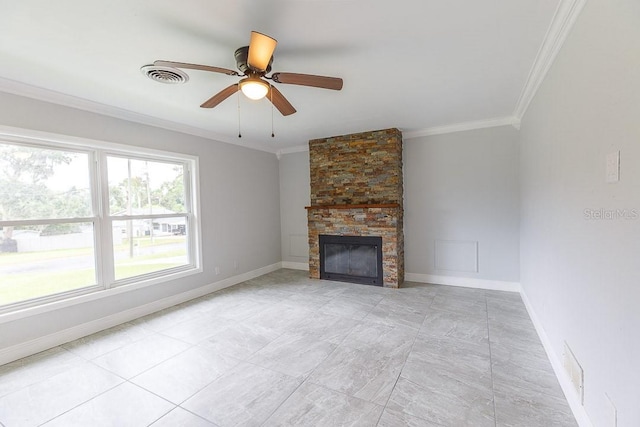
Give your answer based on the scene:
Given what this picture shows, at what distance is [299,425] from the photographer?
1712 mm

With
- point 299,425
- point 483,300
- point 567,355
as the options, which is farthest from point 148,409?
point 483,300

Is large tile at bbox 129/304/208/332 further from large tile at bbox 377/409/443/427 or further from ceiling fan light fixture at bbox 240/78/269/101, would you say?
ceiling fan light fixture at bbox 240/78/269/101

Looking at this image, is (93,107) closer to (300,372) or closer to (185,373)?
(185,373)

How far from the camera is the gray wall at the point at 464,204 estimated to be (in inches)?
159

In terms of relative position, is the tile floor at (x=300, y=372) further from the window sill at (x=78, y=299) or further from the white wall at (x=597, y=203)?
the white wall at (x=597, y=203)

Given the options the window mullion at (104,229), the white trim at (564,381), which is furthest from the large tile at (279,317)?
the white trim at (564,381)

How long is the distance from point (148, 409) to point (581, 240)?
301cm

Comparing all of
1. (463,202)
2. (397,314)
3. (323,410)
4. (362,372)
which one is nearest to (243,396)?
(323,410)

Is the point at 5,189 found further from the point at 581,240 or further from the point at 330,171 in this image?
the point at 581,240

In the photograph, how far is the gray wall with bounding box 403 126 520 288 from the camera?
13.3 feet

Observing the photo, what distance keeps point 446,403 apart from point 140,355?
8.65ft

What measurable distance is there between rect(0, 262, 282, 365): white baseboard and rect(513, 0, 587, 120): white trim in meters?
4.80

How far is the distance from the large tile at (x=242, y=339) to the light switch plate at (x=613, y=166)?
2800 mm

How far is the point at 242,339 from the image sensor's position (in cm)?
284
